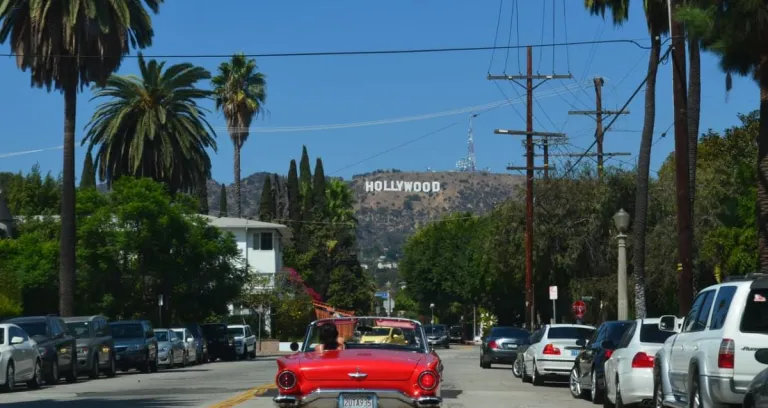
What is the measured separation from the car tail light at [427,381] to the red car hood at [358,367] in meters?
0.12

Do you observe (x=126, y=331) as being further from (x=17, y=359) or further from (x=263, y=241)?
(x=263, y=241)

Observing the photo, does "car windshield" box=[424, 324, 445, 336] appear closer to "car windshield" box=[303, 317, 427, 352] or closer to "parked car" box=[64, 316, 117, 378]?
"parked car" box=[64, 316, 117, 378]

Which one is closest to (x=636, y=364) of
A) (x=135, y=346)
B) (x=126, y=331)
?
(x=135, y=346)

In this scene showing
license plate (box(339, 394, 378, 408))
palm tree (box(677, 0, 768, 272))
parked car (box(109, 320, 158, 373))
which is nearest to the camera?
license plate (box(339, 394, 378, 408))

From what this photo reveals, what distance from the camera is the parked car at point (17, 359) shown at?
86.3ft

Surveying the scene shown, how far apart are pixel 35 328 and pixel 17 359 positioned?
405 cm

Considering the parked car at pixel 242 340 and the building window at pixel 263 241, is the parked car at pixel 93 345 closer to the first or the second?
the parked car at pixel 242 340

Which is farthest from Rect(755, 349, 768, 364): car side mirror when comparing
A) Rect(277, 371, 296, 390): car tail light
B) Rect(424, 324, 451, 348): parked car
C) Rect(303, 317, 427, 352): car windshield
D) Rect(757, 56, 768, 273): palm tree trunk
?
Rect(424, 324, 451, 348): parked car

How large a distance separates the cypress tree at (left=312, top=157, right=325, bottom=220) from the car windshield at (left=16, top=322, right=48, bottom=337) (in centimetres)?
7066

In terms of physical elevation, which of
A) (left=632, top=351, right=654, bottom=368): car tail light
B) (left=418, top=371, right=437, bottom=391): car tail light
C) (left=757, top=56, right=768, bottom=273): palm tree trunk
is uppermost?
(left=757, top=56, right=768, bottom=273): palm tree trunk

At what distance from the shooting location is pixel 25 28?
4334cm

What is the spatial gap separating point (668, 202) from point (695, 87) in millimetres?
22034

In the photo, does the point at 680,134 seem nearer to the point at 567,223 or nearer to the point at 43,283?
the point at 567,223

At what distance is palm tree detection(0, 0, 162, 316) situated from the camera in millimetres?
43000
